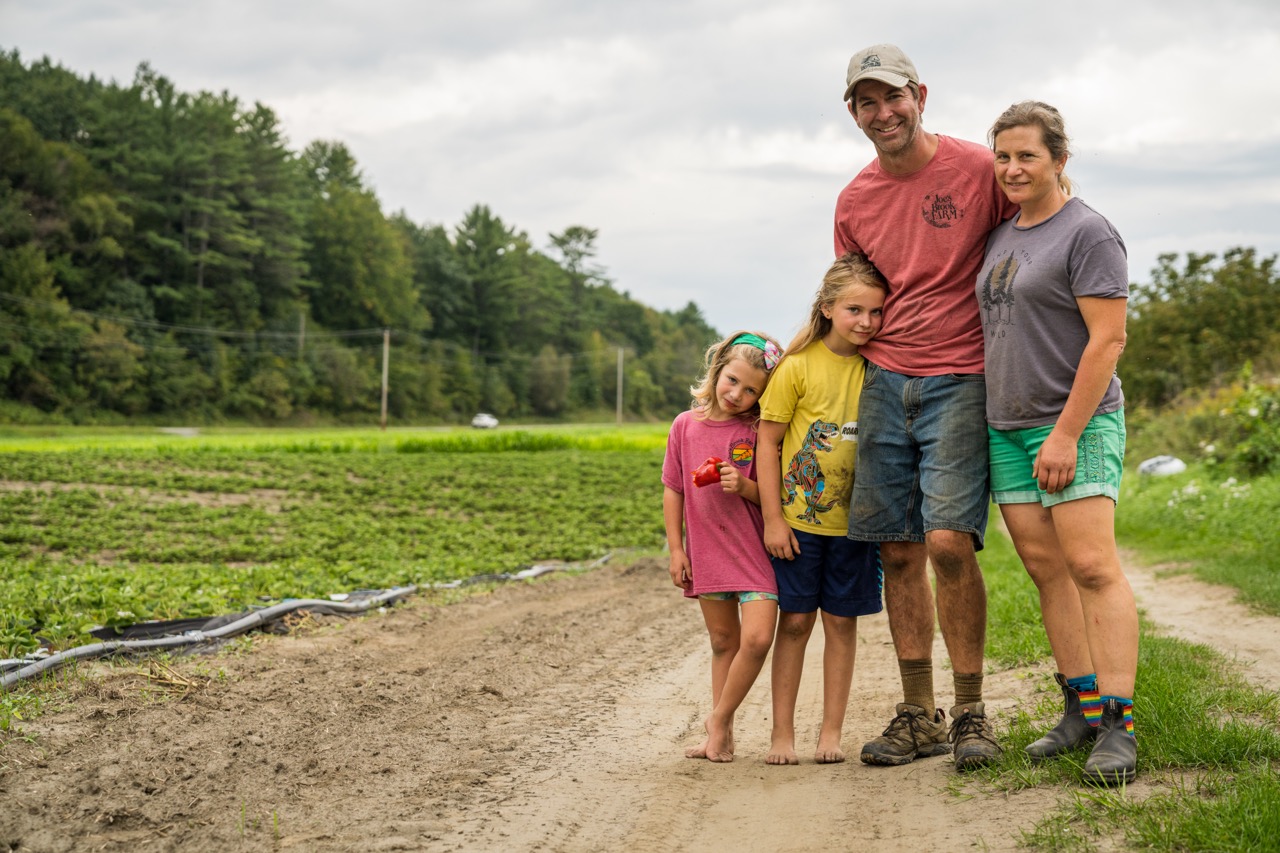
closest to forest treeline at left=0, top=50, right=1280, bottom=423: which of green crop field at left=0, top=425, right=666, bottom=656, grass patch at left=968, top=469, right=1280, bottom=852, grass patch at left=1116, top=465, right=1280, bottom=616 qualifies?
grass patch at left=1116, top=465, right=1280, bottom=616

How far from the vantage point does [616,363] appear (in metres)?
97.2

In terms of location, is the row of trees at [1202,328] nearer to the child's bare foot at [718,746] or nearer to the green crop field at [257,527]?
the green crop field at [257,527]

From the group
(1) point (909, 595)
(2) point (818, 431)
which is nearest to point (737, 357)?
(2) point (818, 431)

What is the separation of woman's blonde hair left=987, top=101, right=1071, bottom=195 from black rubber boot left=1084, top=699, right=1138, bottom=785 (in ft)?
6.00

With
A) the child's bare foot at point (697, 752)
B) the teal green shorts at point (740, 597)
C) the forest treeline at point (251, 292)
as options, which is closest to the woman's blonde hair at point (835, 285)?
the teal green shorts at point (740, 597)

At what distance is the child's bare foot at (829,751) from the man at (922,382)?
0.14 m

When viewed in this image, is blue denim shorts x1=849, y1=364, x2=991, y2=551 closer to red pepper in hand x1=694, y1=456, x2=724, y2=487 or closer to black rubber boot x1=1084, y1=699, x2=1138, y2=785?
red pepper in hand x1=694, y1=456, x2=724, y2=487

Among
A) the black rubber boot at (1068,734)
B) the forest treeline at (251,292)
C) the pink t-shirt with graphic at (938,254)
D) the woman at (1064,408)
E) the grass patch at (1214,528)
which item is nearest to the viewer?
→ the woman at (1064,408)

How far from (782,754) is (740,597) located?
63cm

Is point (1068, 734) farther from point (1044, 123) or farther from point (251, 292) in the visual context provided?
point (251, 292)

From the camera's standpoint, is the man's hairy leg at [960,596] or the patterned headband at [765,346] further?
the patterned headband at [765,346]

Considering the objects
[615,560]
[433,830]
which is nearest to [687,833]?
[433,830]

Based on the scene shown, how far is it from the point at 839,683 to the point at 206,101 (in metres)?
66.6

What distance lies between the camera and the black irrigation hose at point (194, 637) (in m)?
5.41
